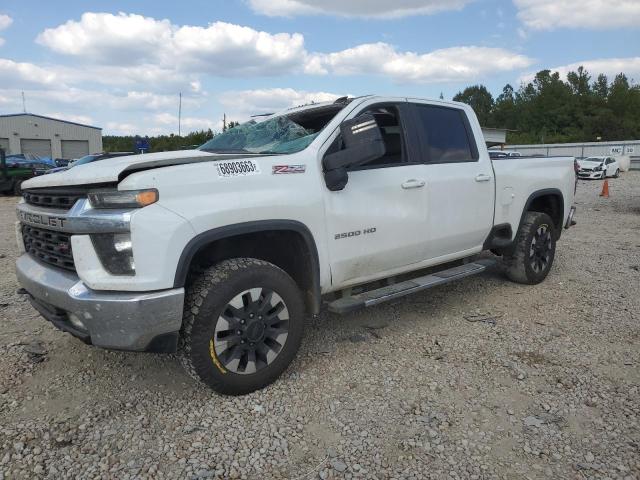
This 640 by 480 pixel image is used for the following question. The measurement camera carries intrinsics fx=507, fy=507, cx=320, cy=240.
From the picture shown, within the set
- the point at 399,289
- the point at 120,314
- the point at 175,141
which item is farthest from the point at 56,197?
the point at 175,141

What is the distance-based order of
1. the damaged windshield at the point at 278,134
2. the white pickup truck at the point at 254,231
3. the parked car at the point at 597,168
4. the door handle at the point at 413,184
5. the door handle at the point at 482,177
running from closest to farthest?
the white pickup truck at the point at 254,231 → the damaged windshield at the point at 278,134 → the door handle at the point at 413,184 → the door handle at the point at 482,177 → the parked car at the point at 597,168

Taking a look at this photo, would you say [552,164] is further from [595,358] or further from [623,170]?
[623,170]

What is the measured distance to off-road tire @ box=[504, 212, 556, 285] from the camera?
17.6ft

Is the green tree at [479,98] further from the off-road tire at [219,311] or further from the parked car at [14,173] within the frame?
the off-road tire at [219,311]

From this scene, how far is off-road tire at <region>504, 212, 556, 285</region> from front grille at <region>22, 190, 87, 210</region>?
4206 millimetres

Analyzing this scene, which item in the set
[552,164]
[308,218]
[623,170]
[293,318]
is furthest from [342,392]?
[623,170]

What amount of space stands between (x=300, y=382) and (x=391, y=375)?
0.63 m

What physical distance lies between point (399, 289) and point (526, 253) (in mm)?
2197

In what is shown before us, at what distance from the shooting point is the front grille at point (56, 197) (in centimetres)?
288

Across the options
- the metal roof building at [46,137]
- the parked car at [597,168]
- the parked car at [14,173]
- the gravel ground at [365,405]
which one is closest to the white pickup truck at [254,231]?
the gravel ground at [365,405]

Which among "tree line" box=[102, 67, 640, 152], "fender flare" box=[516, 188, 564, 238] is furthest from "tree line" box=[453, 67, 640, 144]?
"fender flare" box=[516, 188, 564, 238]

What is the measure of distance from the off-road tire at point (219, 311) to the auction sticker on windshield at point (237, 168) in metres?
0.53

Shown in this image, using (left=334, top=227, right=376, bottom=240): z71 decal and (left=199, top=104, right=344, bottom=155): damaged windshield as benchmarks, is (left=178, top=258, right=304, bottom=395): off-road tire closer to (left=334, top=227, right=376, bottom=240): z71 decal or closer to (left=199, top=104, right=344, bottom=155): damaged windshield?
(left=334, top=227, right=376, bottom=240): z71 decal

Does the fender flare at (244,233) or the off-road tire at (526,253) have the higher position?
the fender flare at (244,233)
